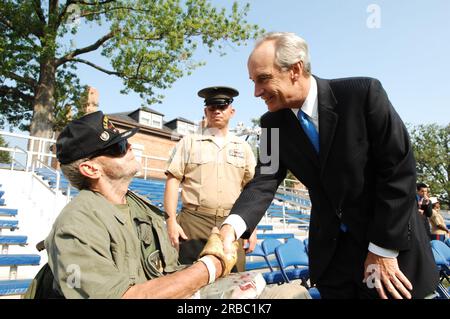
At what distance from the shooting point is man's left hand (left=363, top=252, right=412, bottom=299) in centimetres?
145

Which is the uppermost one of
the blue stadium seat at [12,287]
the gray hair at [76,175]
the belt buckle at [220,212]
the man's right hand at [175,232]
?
the gray hair at [76,175]

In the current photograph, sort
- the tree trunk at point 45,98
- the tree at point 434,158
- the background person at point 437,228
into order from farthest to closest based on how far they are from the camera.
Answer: the tree at point 434,158
the tree trunk at point 45,98
the background person at point 437,228

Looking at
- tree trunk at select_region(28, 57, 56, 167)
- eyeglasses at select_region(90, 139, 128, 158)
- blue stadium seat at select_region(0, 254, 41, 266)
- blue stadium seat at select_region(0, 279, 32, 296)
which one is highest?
tree trunk at select_region(28, 57, 56, 167)

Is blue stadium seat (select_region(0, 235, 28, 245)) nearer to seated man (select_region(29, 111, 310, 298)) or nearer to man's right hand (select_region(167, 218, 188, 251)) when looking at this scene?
man's right hand (select_region(167, 218, 188, 251))

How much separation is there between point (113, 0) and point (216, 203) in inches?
629

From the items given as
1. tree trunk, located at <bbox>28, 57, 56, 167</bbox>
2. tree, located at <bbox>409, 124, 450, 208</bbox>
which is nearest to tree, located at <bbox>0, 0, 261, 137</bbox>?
tree trunk, located at <bbox>28, 57, 56, 167</bbox>

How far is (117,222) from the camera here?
1.53 metres

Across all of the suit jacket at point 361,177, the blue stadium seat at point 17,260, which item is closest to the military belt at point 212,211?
the suit jacket at point 361,177

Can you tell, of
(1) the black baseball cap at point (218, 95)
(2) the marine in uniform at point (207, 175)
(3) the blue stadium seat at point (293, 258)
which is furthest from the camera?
(3) the blue stadium seat at point (293, 258)

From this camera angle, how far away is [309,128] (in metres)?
1.76

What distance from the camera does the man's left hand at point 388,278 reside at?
57.2 inches

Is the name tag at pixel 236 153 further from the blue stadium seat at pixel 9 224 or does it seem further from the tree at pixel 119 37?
the tree at pixel 119 37

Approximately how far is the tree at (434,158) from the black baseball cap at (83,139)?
1945 inches
